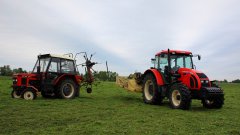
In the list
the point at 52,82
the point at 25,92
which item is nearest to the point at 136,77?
the point at 52,82

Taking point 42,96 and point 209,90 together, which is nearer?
point 209,90

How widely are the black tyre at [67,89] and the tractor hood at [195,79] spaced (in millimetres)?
Answer: 5581

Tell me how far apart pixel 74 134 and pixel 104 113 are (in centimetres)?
342

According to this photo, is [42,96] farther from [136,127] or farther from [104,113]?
[136,127]

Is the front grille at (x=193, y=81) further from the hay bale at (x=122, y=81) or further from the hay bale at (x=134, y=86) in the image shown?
the hay bale at (x=122, y=81)

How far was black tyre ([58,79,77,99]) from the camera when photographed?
1494 centimetres

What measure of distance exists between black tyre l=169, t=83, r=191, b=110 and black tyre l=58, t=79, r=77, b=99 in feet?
17.3

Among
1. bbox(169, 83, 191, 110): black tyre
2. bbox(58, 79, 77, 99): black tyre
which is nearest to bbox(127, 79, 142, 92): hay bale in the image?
bbox(58, 79, 77, 99): black tyre

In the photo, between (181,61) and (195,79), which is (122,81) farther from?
(195,79)

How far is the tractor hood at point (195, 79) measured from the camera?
11.9 meters

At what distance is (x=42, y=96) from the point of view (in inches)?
635

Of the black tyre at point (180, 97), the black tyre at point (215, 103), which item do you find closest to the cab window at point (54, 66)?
the black tyre at point (180, 97)

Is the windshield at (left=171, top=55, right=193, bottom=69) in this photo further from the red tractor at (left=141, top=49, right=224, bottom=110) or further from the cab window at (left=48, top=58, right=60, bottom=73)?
the cab window at (left=48, top=58, right=60, bottom=73)

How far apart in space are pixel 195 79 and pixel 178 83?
64 cm
